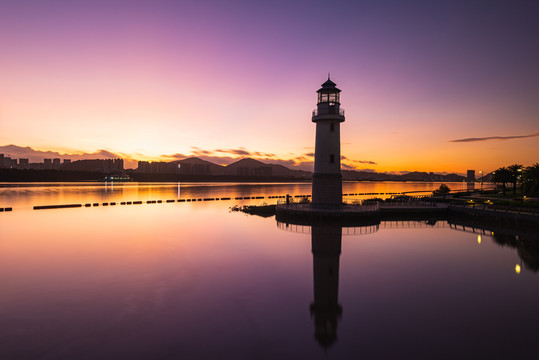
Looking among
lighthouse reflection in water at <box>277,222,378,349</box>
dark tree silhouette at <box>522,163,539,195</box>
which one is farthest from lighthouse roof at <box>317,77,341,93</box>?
dark tree silhouette at <box>522,163,539,195</box>

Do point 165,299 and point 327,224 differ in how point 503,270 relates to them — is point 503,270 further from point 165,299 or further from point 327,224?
point 165,299

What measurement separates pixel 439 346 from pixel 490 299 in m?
6.38

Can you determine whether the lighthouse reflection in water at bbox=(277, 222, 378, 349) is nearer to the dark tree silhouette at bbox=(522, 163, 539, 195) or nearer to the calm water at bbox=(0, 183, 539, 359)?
the calm water at bbox=(0, 183, 539, 359)

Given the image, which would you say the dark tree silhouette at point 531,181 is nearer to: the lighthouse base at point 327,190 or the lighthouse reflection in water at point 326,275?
the lighthouse reflection in water at point 326,275

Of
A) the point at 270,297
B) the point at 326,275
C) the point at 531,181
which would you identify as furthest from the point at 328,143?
the point at 531,181

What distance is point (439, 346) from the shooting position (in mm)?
10211

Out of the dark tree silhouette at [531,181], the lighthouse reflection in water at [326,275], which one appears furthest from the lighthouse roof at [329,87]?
the dark tree silhouette at [531,181]

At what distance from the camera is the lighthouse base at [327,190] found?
33.8m

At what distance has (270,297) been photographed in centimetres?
1492

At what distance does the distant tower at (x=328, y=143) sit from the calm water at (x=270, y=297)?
22.6ft

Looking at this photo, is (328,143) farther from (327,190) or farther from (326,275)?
(326,275)

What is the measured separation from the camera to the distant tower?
109ft

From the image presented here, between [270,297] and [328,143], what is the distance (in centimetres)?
2203

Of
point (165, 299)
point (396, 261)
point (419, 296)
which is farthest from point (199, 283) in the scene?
point (396, 261)
